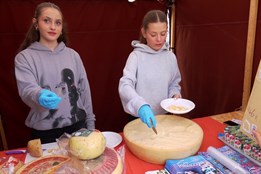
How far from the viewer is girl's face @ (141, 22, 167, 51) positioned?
1341 mm

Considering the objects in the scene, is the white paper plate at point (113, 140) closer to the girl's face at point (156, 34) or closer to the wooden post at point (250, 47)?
the girl's face at point (156, 34)

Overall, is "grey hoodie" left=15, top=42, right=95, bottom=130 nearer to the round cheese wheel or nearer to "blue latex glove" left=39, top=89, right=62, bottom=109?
"blue latex glove" left=39, top=89, right=62, bottom=109

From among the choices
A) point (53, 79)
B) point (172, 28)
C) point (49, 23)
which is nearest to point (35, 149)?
point (53, 79)

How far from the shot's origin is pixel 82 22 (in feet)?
7.73

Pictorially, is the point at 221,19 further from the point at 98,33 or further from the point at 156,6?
the point at 98,33

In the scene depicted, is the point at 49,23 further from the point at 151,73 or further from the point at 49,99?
the point at 151,73

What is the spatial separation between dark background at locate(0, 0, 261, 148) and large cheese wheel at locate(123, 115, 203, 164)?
1140 millimetres

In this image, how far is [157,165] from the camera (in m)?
0.95

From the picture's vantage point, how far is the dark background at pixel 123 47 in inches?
81.7

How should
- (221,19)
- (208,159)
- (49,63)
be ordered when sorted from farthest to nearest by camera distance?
(221,19) → (49,63) → (208,159)

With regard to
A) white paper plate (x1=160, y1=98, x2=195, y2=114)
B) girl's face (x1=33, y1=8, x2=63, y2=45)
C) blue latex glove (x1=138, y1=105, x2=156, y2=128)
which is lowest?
white paper plate (x1=160, y1=98, x2=195, y2=114)

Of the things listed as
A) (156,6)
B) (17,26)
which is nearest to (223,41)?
(156,6)

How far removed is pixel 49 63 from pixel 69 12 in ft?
3.67

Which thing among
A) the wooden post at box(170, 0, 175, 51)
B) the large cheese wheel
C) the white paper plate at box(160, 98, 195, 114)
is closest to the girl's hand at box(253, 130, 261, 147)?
the large cheese wheel
